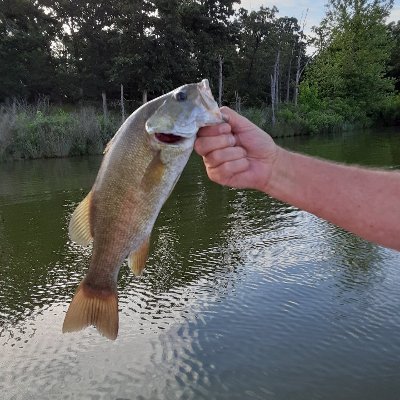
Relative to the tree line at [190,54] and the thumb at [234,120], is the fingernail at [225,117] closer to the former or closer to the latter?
the thumb at [234,120]

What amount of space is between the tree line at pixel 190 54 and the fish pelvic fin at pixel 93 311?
32.8 meters

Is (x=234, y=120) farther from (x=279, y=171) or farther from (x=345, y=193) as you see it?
(x=345, y=193)

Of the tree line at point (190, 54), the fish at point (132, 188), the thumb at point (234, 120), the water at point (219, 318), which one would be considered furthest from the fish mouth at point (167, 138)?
the tree line at point (190, 54)

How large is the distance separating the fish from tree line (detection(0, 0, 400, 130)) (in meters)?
32.8

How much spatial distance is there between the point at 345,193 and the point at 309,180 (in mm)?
174

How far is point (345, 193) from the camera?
2182 mm

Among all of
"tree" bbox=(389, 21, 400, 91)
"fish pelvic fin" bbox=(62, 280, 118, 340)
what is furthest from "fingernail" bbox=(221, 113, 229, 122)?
"tree" bbox=(389, 21, 400, 91)

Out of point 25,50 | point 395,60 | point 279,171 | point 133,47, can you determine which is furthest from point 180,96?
point 395,60

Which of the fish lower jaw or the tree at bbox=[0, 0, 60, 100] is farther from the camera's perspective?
the tree at bbox=[0, 0, 60, 100]

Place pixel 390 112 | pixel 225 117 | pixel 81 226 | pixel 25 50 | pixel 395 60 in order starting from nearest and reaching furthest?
pixel 225 117 → pixel 81 226 → pixel 25 50 → pixel 390 112 → pixel 395 60

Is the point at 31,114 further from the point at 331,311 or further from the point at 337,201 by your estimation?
the point at 337,201

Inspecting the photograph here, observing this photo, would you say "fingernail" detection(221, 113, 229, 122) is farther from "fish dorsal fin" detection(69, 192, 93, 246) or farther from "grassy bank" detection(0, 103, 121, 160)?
"grassy bank" detection(0, 103, 121, 160)

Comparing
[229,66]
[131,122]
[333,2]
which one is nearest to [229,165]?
[131,122]

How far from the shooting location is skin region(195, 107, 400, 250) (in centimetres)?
212
